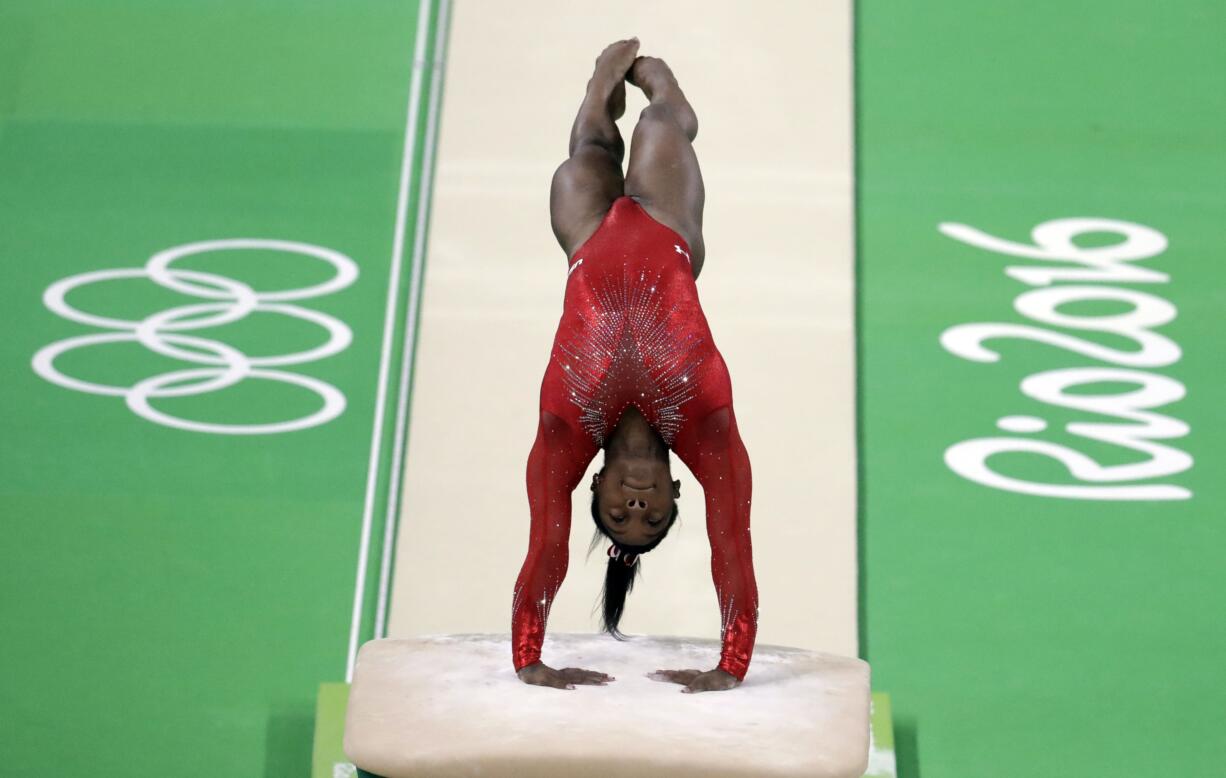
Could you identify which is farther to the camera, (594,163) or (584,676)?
(594,163)

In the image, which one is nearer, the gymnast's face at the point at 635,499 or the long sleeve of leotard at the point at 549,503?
the gymnast's face at the point at 635,499

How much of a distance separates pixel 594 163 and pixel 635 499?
42.8 inches

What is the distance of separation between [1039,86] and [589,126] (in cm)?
301

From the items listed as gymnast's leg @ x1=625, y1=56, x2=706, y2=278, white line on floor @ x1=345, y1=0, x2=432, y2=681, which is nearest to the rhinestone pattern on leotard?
gymnast's leg @ x1=625, y1=56, x2=706, y2=278

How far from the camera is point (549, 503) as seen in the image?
177 inches

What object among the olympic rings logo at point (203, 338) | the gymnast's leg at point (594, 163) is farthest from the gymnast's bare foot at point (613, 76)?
the olympic rings logo at point (203, 338)

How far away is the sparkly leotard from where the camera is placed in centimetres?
447

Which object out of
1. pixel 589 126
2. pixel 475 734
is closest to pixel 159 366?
pixel 589 126

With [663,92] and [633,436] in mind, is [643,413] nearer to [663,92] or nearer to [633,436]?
[633,436]

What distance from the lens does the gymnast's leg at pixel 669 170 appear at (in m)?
4.87

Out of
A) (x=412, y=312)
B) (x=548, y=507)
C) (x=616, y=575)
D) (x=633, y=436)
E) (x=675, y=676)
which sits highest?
(x=412, y=312)

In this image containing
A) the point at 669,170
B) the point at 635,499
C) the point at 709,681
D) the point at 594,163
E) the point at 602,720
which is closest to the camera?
the point at 635,499

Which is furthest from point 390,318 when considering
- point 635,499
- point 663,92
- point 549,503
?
point 635,499

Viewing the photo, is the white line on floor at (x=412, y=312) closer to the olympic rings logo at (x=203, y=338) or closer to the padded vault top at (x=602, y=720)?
the olympic rings logo at (x=203, y=338)
